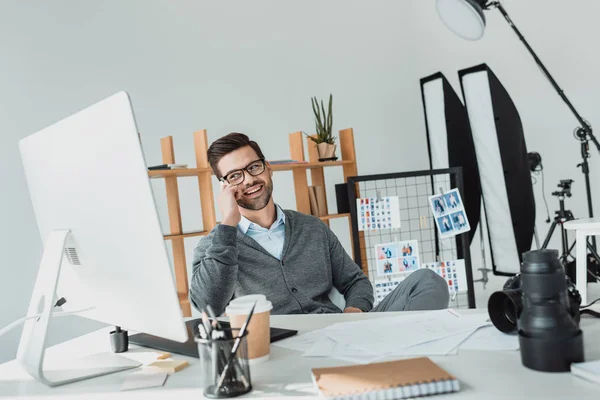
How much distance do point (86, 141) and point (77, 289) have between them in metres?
0.37

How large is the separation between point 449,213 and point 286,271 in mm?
1508

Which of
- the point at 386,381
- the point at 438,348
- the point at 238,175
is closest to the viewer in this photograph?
the point at 386,381

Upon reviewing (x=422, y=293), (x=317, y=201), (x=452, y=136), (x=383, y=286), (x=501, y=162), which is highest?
(x=452, y=136)

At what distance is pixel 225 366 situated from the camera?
777 millimetres

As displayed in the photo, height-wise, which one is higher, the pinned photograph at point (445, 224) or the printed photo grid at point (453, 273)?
the pinned photograph at point (445, 224)

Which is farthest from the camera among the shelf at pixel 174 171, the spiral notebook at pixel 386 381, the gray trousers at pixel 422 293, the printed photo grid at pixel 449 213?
the printed photo grid at pixel 449 213

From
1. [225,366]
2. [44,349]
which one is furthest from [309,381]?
[44,349]

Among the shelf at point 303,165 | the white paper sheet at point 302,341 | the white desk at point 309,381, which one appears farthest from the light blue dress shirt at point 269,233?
the shelf at point 303,165

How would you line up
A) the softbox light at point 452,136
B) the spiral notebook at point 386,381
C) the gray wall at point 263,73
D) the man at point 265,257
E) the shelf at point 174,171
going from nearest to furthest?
the spiral notebook at point 386,381 < the man at point 265,257 < the shelf at point 174,171 < the gray wall at point 263,73 < the softbox light at point 452,136

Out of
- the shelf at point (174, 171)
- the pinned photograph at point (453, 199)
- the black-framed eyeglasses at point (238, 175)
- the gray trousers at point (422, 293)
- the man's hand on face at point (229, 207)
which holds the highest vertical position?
the shelf at point (174, 171)

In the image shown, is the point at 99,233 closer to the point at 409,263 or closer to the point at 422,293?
the point at 422,293

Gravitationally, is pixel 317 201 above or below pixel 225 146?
below

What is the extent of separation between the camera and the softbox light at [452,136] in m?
4.04

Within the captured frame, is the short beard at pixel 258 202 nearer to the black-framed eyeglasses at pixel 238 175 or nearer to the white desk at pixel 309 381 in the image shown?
the black-framed eyeglasses at pixel 238 175
